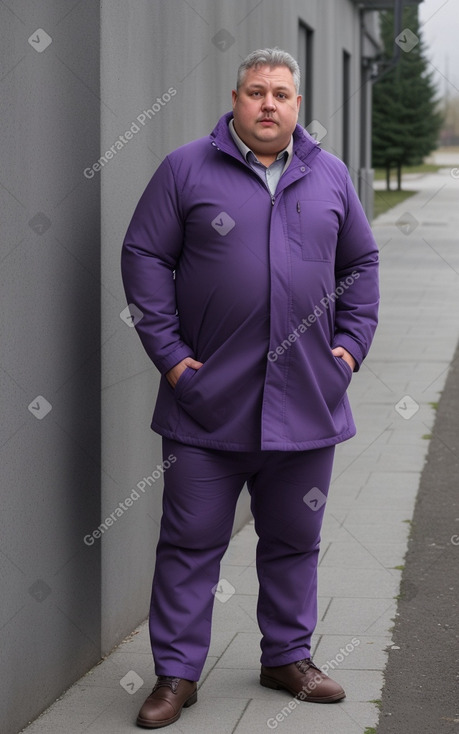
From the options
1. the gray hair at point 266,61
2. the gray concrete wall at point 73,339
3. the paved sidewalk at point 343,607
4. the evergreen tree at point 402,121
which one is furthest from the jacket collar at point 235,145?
the evergreen tree at point 402,121

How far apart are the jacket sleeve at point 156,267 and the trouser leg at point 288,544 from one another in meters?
0.52

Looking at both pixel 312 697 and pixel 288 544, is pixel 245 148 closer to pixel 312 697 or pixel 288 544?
pixel 288 544

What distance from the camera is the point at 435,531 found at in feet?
21.1

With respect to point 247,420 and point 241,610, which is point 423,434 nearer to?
point 241,610

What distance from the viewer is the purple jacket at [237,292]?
3875 millimetres

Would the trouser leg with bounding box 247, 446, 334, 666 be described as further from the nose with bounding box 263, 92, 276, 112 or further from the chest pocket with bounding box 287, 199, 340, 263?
the nose with bounding box 263, 92, 276, 112

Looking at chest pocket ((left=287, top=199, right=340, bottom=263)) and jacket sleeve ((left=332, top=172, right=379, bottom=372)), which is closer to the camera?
chest pocket ((left=287, top=199, right=340, bottom=263))

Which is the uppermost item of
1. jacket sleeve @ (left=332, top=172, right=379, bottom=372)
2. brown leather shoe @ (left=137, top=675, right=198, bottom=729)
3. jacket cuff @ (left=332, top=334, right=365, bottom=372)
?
jacket sleeve @ (left=332, top=172, right=379, bottom=372)

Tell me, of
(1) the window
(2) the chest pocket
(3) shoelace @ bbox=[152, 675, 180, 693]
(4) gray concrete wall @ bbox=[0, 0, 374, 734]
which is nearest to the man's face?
(2) the chest pocket

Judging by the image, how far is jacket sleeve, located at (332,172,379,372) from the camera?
13.5 ft

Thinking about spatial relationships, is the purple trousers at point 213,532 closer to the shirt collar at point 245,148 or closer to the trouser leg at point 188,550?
the trouser leg at point 188,550

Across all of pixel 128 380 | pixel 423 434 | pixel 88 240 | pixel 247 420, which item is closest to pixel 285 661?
pixel 247 420

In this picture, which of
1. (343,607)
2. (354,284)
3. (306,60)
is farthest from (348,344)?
(306,60)

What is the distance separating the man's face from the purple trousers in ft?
3.25
